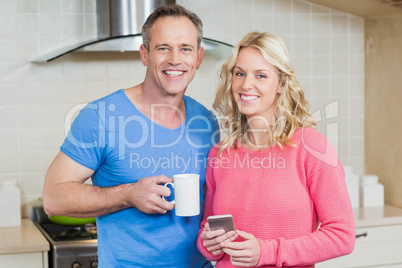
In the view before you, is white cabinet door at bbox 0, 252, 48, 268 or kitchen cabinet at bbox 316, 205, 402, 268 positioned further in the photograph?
kitchen cabinet at bbox 316, 205, 402, 268

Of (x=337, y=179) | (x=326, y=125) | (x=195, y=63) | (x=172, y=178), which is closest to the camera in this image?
(x=337, y=179)

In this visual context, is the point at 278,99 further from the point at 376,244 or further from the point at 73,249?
the point at 376,244

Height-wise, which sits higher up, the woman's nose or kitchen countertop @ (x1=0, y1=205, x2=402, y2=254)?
the woman's nose

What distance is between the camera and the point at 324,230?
4.62 feet

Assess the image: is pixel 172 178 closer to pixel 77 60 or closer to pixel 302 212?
pixel 302 212

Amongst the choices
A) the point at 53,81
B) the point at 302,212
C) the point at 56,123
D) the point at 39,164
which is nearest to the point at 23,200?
the point at 39,164

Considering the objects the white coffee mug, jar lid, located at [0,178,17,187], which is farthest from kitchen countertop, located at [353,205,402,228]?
jar lid, located at [0,178,17,187]

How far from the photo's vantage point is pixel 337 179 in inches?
56.0

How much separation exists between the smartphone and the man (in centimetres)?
16

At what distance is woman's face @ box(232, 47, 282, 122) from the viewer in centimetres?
154

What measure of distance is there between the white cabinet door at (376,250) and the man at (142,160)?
1171mm

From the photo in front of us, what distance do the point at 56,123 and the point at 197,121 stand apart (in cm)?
127

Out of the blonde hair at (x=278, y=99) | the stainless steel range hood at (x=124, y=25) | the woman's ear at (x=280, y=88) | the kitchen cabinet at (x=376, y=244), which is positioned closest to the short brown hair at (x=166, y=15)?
the blonde hair at (x=278, y=99)

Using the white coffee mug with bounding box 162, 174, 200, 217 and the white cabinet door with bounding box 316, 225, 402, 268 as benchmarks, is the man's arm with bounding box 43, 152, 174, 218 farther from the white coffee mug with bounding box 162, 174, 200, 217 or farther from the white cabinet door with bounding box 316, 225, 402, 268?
the white cabinet door with bounding box 316, 225, 402, 268
